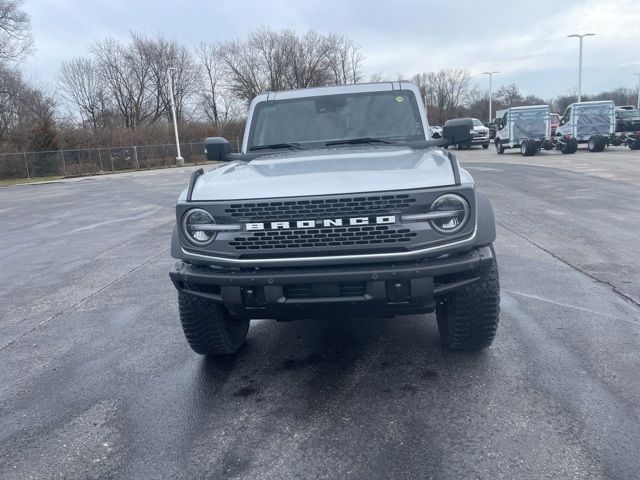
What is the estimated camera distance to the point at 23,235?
12031 millimetres

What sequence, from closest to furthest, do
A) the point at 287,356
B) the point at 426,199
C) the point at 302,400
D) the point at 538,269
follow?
the point at 426,199 < the point at 302,400 < the point at 287,356 < the point at 538,269

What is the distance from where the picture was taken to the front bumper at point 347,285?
335 cm

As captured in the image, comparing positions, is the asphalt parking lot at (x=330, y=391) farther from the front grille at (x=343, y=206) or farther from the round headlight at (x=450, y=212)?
the front grille at (x=343, y=206)

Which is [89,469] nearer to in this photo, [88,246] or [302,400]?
[302,400]

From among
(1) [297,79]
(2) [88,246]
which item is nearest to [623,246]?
(2) [88,246]

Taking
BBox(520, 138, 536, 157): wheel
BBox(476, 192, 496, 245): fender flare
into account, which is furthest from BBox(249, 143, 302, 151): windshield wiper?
BBox(520, 138, 536, 157): wheel

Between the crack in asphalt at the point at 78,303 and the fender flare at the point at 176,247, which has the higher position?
the fender flare at the point at 176,247

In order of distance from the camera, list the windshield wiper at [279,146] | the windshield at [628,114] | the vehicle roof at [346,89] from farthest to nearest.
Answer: the windshield at [628,114] → the vehicle roof at [346,89] → the windshield wiper at [279,146]

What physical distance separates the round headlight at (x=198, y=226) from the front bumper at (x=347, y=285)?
21cm

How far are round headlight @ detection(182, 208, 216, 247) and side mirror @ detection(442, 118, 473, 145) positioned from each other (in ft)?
8.11

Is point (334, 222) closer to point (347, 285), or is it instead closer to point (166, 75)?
point (347, 285)

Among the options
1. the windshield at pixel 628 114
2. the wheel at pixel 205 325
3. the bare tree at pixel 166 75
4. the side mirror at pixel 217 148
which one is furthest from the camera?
the bare tree at pixel 166 75

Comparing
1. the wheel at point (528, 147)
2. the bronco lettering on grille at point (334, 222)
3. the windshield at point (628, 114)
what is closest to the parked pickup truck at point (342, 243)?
the bronco lettering on grille at point (334, 222)

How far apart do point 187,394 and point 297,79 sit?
195 ft
